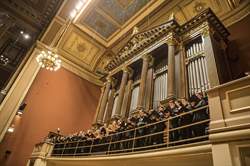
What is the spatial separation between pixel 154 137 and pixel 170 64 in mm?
3241

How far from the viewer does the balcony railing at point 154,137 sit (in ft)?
12.2

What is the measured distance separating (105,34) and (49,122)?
21.2 ft

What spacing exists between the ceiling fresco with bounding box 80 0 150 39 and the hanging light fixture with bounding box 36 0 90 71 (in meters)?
0.85

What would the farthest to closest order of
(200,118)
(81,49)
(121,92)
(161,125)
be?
1. (81,49)
2. (121,92)
3. (161,125)
4. (200,118)

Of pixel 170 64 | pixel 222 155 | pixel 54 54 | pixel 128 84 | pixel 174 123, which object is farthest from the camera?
pixel 54 54

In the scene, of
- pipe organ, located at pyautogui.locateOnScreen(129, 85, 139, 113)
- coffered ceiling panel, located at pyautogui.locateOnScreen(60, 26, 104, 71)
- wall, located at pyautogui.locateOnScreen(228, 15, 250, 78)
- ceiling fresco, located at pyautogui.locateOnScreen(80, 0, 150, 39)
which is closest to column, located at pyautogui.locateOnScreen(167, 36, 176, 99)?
pipe organ, located at pyautogui.locateOnScreen(129, 85, 139, 113)

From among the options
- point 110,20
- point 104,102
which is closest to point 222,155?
point 104,102

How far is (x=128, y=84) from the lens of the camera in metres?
8.98

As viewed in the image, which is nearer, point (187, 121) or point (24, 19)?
point (187, 121)

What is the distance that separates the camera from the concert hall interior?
11.4ft

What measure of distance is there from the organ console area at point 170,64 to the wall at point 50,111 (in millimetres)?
3172

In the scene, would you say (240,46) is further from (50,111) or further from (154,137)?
(50,111)

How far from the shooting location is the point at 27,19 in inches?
460

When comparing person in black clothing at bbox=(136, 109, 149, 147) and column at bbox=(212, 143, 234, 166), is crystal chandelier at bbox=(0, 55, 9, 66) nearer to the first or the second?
person in black clothing at bbox=(136, 109, 149, 147)
